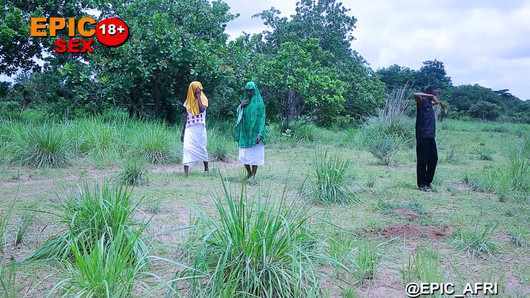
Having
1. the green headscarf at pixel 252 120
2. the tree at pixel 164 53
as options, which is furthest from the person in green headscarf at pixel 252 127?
the tree at pixel 164 53

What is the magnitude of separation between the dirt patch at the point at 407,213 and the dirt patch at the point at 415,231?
0.45 metres

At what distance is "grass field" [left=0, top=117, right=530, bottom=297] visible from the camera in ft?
10.8

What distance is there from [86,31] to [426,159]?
9.67 m

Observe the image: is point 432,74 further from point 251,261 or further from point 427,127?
point 251,261

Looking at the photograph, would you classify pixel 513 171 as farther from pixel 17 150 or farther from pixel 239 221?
pixel 17 150

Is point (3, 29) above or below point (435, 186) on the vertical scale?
above

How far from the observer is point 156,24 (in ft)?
41.5

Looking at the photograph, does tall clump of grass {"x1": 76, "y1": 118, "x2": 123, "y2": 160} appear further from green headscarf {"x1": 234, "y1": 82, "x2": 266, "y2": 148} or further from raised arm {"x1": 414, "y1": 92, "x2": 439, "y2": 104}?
raised arm {"x1": 414, "y1": 92, "x2": 439, "y2": 104}

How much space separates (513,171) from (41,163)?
8.01 m

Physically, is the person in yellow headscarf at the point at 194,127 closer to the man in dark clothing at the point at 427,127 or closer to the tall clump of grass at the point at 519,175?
the man in dark clothing at the point at 427,127

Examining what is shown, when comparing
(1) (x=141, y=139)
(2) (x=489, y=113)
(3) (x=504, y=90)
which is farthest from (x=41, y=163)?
(3) (x=504, y=90)

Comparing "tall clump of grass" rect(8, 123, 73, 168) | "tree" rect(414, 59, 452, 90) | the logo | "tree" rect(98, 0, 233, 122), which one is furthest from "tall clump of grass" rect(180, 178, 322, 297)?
"tree" rect(414, 59, 452, 90)

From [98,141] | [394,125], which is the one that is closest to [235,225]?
[98,141]

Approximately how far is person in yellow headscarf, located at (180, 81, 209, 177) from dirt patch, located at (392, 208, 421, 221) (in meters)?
3.74
